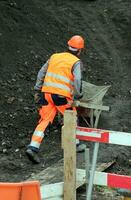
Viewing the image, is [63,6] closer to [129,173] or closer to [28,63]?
[28,63]

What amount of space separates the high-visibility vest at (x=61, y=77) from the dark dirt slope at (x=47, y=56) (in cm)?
110

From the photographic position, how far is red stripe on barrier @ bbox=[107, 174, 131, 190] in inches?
247

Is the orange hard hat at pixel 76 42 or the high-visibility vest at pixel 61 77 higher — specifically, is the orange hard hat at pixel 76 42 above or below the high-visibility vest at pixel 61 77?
above

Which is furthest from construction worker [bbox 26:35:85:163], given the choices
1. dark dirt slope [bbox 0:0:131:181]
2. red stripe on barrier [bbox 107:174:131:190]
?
red stripe on barrier [bbox 107:174:131:190]

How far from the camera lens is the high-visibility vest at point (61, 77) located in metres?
9.41

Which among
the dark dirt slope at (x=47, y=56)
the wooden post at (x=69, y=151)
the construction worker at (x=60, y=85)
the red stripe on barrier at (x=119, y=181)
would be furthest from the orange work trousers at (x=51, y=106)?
the red stripe on barrier at (x=119, y=181)

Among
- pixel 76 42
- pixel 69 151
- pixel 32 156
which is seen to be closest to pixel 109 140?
pixel 69 151

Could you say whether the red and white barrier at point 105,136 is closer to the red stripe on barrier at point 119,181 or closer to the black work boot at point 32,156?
the red stripe on barrier at point 119,181

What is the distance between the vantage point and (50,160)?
30.8 ft

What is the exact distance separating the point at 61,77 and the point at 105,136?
3.27 meters

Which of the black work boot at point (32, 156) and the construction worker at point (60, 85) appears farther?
the construction worker at point (60, 85)

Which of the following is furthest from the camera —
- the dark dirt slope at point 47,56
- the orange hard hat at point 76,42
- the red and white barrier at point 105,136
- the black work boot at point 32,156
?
the dark dirt slope at point 47,56

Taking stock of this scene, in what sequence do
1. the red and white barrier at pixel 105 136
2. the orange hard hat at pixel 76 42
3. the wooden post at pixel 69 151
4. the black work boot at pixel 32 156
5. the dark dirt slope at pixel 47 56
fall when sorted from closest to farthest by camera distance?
the red and white barrier at pixel 105 136 → the wooden post at pixel 69 151 → the black work boot at pixel 32 156 → the orange hard hat at pixel 76 42 → the dark dirt slope at pixel 47 56

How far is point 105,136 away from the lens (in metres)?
6.30
